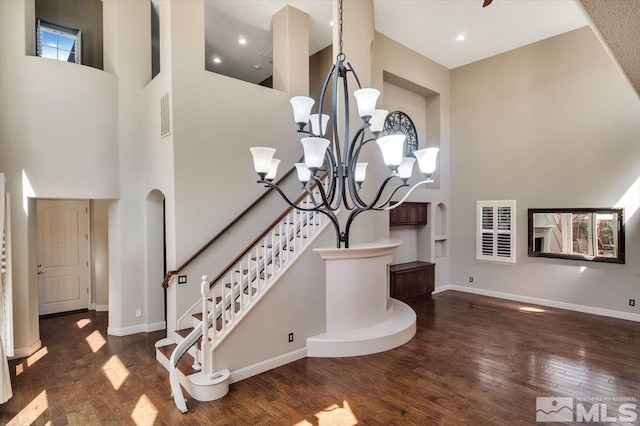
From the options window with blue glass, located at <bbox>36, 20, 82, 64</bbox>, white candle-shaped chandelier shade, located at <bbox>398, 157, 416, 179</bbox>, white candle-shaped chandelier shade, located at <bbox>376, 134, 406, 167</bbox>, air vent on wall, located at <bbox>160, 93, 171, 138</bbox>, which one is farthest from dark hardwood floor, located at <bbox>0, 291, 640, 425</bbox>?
window with blue glass, located at <bbox>36, 20, 82, 64</bbox>

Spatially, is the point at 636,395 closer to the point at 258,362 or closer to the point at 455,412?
the point at 455,412

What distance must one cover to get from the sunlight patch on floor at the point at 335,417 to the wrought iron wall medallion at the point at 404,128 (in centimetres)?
515

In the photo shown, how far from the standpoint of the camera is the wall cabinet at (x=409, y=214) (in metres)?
6.80

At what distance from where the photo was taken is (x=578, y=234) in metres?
6.07

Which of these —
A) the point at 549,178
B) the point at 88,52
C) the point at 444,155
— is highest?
the point at 88,52

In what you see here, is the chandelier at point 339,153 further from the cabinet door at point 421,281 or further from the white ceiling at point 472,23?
the cabinet door at point 421,281

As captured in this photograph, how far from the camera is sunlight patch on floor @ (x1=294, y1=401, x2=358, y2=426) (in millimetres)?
2873

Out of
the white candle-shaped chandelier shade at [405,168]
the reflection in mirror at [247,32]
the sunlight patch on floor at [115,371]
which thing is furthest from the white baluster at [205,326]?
the reflection in mirror at [247,32]

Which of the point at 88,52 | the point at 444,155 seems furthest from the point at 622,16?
the point at 88,52

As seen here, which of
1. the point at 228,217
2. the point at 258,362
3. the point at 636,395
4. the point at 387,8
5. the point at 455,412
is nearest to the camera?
the point at 455,412

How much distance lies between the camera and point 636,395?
3260mm

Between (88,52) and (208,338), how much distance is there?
5.79m

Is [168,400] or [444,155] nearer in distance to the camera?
[168,400]

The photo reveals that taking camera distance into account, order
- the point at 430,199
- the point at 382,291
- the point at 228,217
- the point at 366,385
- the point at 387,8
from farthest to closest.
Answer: the point at 430,199 → the point at 387,8 → the point at 228,217 → the point at 382,291 → the point at 366,385
